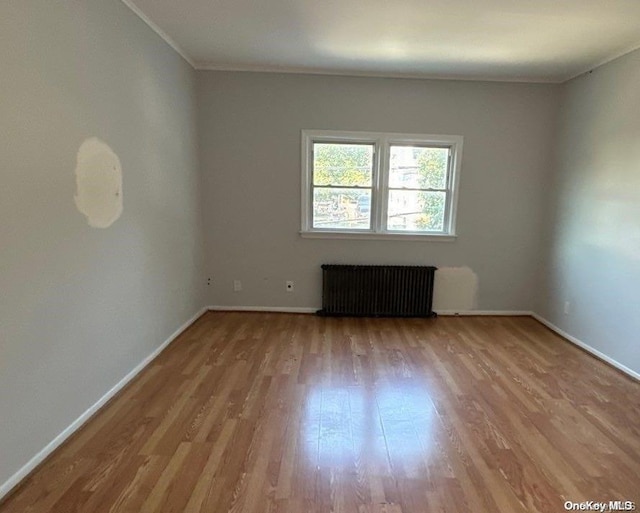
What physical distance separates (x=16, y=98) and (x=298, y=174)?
2763mm

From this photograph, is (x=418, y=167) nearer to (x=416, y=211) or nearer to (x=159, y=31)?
(x=416, y=211)

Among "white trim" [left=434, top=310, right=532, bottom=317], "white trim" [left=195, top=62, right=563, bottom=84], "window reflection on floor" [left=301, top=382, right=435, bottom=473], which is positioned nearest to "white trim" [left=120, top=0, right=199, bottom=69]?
"white trim" [left=195, top=62, right=563, bottom=84]

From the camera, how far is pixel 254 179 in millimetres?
4258

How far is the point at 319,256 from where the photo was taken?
4.40 metres

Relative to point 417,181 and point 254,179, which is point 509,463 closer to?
point 417,181

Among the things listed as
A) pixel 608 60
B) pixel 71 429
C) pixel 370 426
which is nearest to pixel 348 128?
pixel 608 60

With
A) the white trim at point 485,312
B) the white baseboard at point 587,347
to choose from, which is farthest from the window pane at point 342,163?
the white baseboard at point 587,347

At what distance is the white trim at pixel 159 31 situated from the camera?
2668 millimetres

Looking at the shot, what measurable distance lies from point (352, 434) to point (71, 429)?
1.60 metres

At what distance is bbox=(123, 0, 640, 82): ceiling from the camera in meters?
2.60

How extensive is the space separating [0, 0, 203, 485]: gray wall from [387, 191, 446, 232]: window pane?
2405 millimetres

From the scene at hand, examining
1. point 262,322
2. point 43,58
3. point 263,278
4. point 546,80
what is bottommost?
point 262,322

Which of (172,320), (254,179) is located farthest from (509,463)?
(254,179)

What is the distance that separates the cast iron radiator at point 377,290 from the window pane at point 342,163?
0.98 metres
